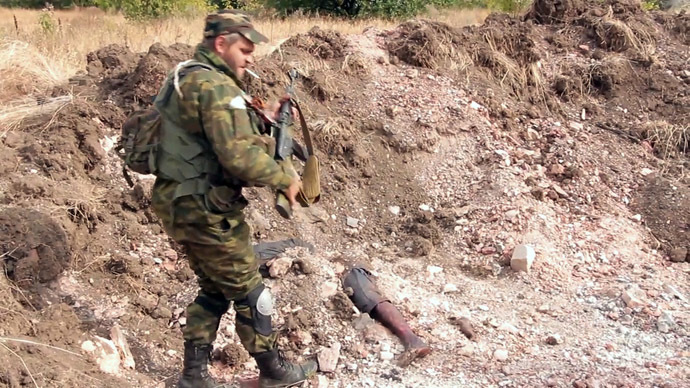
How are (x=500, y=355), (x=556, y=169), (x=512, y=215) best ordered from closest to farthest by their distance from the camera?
(x=500, y=355), (x=512, y=215), (x=556, y=169)

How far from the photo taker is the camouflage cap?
3.01 m

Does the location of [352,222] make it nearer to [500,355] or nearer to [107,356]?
[500,355]

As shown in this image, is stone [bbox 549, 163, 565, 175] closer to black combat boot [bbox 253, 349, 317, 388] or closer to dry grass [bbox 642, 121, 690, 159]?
dry grass [bbox 642, 121, 690, 159]

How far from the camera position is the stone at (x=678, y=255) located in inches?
216

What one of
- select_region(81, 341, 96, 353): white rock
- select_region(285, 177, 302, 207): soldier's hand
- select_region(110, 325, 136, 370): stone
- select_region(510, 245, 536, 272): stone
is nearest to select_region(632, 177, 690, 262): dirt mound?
select_region(510, 245, 536, 272): stone

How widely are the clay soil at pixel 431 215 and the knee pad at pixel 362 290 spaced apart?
0.07 metres

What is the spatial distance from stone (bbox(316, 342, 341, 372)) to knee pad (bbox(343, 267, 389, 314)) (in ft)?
1.41

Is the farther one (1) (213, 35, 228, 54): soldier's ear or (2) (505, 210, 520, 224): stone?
(2) (505, 210, 520, 224): stone

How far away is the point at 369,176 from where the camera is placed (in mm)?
5938

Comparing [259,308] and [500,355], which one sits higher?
[259,308]

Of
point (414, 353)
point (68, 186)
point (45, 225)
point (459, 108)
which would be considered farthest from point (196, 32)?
point (414, 353)

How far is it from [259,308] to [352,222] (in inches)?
92.4

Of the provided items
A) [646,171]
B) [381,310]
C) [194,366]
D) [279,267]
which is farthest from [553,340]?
[646,171]

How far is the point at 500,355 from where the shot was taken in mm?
4031
